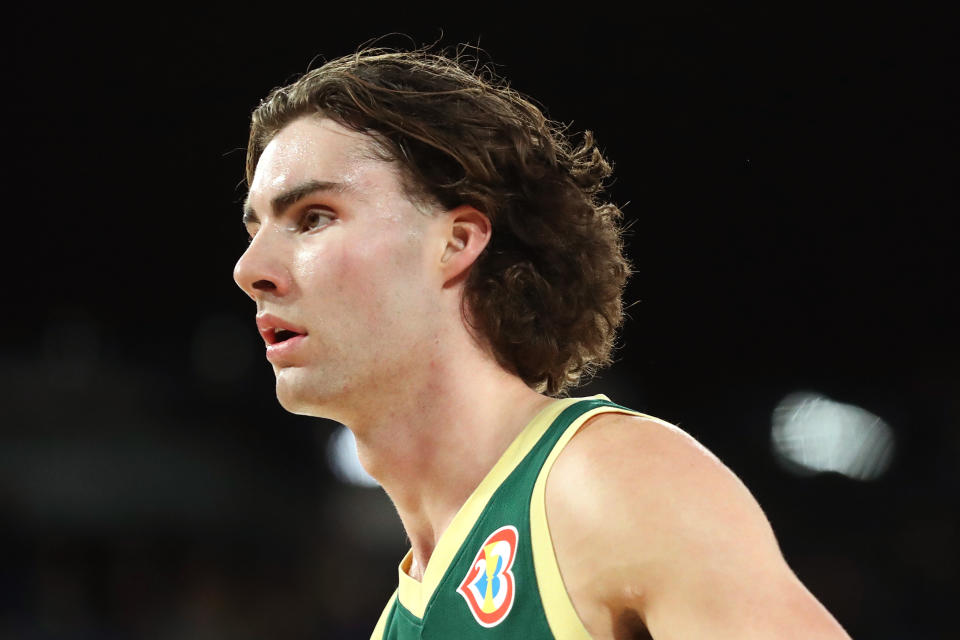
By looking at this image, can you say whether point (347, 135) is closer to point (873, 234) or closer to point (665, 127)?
point (665, 127)

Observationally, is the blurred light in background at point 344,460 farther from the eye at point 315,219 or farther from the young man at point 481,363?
the eye at point 315,219

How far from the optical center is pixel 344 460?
25.4 feet

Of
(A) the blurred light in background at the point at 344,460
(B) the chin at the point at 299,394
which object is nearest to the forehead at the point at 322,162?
(B) the chin at the point at 299,394

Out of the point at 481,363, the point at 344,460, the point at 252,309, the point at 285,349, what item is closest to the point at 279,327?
the point at 285,349

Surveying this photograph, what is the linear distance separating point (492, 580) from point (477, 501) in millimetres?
199

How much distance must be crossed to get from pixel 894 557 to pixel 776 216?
2.37m

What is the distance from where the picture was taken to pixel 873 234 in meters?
7.09

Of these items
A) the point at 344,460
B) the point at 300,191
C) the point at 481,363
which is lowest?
the point at 344,460

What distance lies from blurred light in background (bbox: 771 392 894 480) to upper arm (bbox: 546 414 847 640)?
632 centimetres

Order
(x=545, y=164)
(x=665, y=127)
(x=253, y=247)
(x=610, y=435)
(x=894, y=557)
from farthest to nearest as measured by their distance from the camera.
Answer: (x=894, y=557)
(x=665, y=127)
(x=545, y=164)
(x=253, y=247)
(x=610, y=435)

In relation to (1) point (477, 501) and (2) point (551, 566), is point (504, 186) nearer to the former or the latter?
(1) point (477, 501)

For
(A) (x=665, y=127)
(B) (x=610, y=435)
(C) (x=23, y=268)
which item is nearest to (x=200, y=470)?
(C) (x=23, y=268)

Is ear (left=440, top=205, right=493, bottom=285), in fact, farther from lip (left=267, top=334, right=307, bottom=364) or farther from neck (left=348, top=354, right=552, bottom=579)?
lip (left=267, top=334, right=307, bottom=364)

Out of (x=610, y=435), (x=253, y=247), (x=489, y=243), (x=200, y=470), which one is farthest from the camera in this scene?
(x=200, y=470)
